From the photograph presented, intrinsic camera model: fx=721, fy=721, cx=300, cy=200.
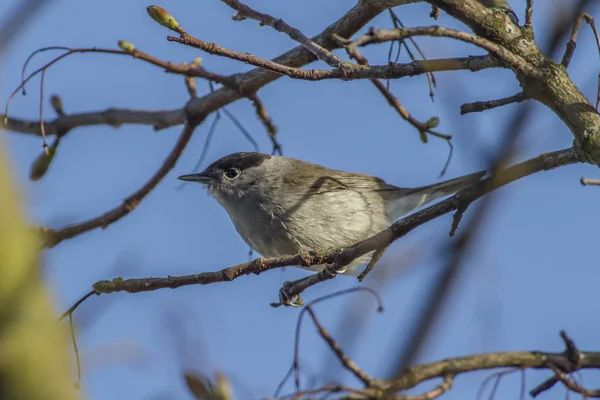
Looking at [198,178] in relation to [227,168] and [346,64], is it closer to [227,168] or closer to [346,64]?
[227,168]

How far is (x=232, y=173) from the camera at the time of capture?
24.6 feet

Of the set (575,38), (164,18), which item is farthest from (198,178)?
(575,38)

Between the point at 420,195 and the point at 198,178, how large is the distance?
2.31 m

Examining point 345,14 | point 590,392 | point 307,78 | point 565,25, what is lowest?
point 590,392

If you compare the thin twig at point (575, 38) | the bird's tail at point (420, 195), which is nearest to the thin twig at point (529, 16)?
the thin twig at point (575, 38)

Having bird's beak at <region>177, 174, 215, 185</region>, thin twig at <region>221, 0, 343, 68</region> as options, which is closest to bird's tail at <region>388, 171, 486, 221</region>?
bird's beak at <region>177, 174, 215, 185</region>

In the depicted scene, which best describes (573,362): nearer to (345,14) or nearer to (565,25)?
(565,25)

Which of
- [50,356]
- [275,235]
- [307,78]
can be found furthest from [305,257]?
[275,235]

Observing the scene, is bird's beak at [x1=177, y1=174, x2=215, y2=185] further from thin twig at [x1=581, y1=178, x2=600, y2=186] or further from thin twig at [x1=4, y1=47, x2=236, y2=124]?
thin twig at [x1=581, y1=178, x2=600, y2=186]

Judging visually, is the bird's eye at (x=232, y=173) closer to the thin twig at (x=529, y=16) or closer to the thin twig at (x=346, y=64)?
the thin twig at (x=346, y=64)

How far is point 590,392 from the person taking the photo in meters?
2.51

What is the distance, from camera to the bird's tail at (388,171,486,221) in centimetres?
738

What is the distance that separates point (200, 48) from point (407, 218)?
1293mm

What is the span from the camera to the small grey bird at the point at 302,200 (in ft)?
21.2
